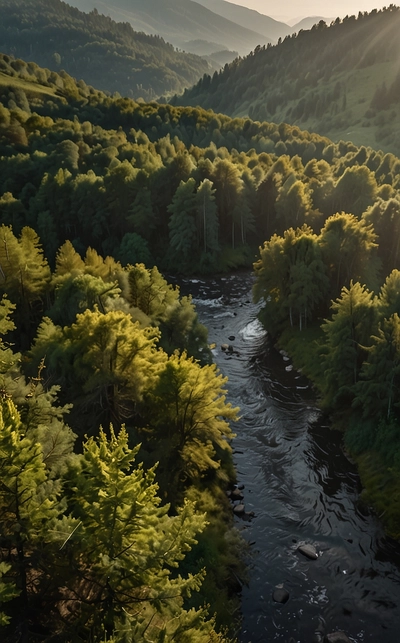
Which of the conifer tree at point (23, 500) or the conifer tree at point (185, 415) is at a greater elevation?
the conifer tree at point (23, 500)

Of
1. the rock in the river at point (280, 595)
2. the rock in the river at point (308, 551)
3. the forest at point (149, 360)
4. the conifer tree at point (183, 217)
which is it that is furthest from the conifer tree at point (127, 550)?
the conifer tree at point (183, 217)

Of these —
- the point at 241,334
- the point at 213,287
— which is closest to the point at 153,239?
the point at 213,287

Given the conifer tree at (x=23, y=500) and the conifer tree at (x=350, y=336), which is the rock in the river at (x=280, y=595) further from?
the conifer tree at (x=350, y=336)

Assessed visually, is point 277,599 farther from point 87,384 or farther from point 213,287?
point 213,287

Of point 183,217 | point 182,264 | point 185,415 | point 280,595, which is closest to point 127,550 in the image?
point 185,415

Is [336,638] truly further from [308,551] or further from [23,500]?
[23,500]
